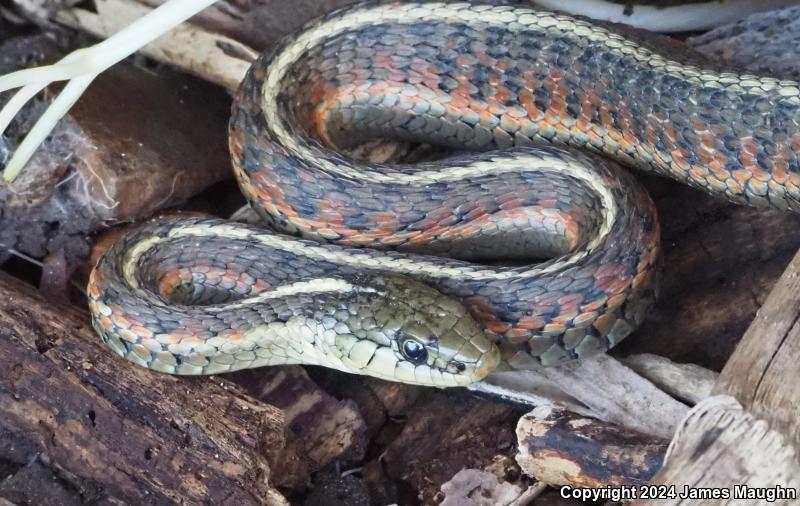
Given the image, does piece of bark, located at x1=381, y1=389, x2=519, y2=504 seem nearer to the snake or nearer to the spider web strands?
the snake

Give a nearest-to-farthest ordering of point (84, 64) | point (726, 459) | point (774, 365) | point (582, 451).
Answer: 1. point (726, 459)
2. point (774, 365)
3. point (582, 451)
4. point (84, 64)

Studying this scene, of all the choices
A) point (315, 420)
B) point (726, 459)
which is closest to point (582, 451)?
point (726, 459)

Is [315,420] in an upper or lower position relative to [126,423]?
lower

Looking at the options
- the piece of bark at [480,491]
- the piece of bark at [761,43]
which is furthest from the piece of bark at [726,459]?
the piece of bark at [761,43]

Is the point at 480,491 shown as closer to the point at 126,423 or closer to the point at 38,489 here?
the point at 126,423

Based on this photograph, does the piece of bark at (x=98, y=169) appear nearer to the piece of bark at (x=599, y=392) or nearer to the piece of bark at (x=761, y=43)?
the piece of bark at (x=599, y=392)

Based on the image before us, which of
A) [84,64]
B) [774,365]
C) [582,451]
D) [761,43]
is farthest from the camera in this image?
[761,43]

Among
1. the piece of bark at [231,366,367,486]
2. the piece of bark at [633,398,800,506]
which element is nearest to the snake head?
the piece of bark at [231,366,367,486]
